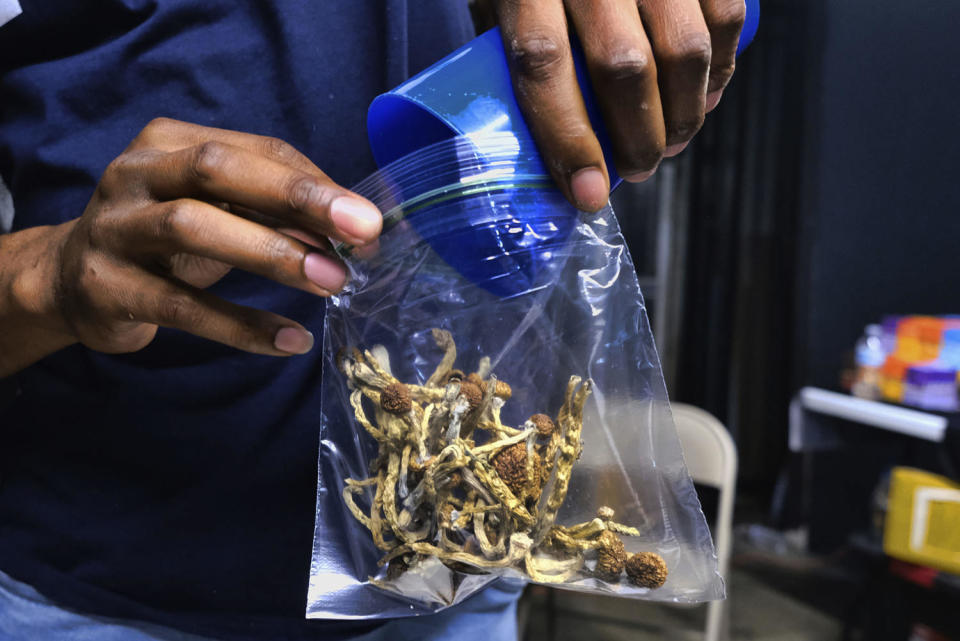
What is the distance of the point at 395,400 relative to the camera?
365 millimetres

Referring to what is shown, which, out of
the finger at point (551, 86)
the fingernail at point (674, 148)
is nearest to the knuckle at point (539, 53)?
the finger at point (551, 86)

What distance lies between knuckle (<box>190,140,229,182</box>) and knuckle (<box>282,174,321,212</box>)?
4 centimetres

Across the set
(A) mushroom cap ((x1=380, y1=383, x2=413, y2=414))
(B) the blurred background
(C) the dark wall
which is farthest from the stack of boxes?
(A) mushroom cap ((x1=380, y1=383, x2=413, y2=414))

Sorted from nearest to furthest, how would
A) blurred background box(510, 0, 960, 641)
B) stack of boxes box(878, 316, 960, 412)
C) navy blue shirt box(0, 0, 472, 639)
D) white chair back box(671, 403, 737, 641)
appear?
1. navy blue shirt box(0, 0, 472, 639)
2. white chair back box(671, 403, 737, 641)
3. stack of boxes box(878, 316, 960, 412)
4. blurred background box(510, 0, 960, 641)

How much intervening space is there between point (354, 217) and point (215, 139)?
12 cm

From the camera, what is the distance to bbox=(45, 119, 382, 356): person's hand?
→ 304 mm

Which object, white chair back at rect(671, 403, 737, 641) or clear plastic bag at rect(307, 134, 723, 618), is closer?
clear plastic bag at rect(307, 134, 723, 618)

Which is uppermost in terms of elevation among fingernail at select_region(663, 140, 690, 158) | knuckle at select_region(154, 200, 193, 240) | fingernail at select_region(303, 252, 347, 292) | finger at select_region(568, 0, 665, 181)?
finger at select_region(568, 0, 665, 181)

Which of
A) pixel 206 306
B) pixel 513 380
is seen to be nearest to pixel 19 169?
pixel 206 306

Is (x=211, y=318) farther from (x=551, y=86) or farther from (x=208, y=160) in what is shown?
(x=551, y=86)

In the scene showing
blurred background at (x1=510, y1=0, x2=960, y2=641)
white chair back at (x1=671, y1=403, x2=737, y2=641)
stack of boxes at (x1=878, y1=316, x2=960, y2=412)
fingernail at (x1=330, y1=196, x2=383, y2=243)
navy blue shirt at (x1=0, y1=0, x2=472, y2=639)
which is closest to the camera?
fingernail at (x1=330, y1=196, x2=383, y2=243)

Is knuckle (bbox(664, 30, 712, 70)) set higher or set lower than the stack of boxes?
higher

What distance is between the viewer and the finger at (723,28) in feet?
1.10

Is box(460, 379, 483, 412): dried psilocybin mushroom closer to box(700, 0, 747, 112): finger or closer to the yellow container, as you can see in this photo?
box(700, 0, 747, 112): finger
